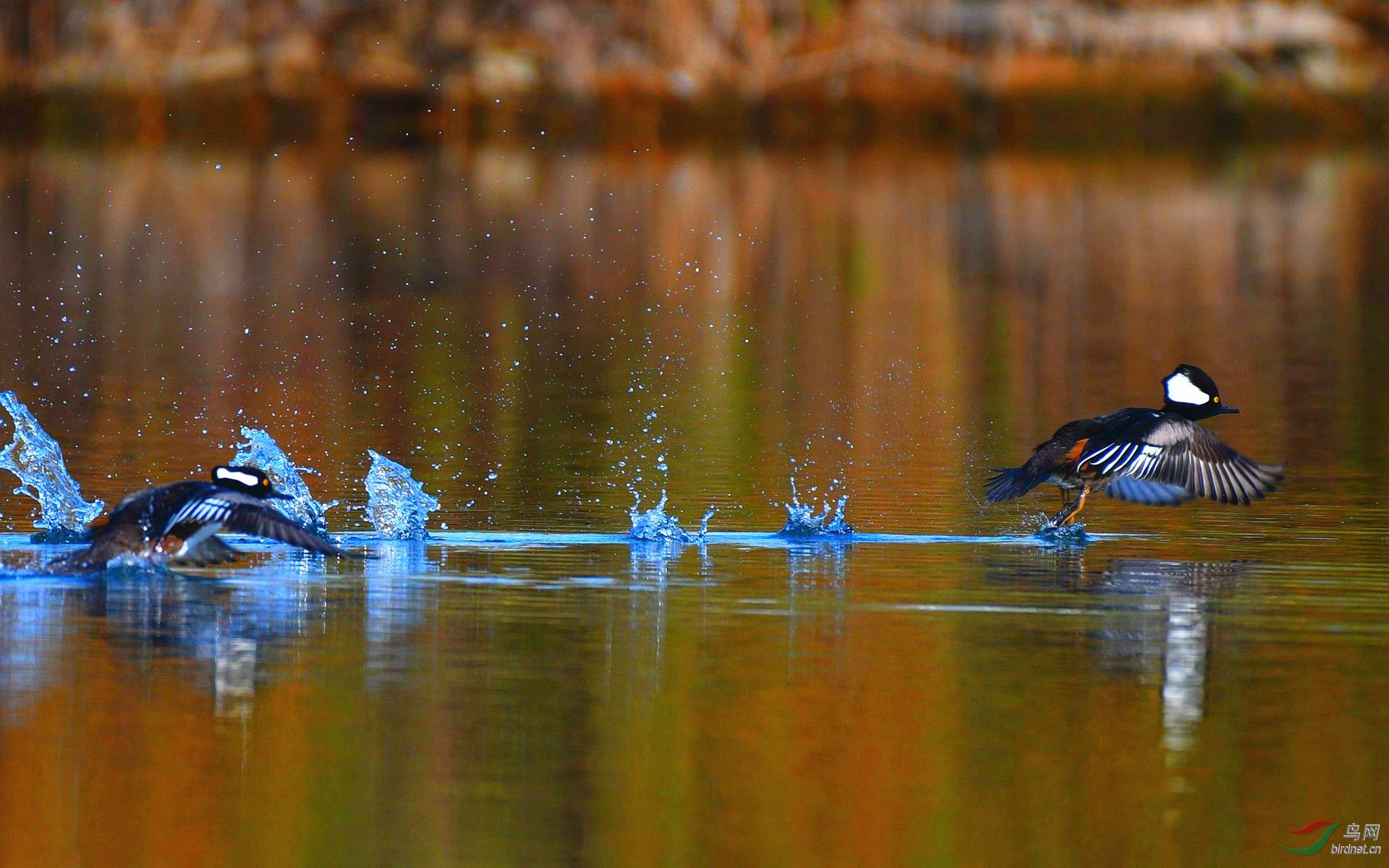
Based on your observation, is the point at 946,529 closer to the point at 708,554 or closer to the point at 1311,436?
the point at 708,554

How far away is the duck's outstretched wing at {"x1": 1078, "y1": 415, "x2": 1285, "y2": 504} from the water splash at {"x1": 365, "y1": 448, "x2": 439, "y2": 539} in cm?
279

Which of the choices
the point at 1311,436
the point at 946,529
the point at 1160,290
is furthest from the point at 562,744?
the point at 1160,290

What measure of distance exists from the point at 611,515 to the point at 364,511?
1098 millimetres

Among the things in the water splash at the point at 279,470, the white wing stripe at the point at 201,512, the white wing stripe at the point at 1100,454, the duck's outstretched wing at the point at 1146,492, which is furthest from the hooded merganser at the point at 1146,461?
the white wing stripe at the point at 201,512

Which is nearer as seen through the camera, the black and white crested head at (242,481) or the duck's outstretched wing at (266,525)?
the duck's outstretched wing at (266,525)

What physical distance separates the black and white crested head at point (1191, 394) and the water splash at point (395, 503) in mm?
3250

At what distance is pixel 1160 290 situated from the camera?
2561cm

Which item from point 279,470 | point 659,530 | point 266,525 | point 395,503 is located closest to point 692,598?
point 659,530

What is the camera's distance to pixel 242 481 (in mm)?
9461

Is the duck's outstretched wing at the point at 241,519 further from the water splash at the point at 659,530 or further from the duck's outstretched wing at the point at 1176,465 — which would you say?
the duck's outstretched wing at the point at 1176,465

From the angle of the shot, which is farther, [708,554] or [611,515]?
[611,515]

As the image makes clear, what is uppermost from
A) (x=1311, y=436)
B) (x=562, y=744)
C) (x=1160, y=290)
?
(x=1160, y=290)

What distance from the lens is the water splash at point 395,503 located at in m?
10.8

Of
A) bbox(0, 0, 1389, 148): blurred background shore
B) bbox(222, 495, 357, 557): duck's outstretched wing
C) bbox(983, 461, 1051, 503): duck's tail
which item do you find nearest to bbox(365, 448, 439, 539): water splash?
bbox(222, 495, 357, 557): duck's outstretched wing
